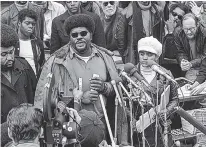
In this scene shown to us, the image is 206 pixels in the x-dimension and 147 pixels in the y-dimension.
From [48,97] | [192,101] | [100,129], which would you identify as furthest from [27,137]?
[192,101]

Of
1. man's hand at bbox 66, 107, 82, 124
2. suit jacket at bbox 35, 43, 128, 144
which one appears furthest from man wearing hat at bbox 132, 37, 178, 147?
man's hand at bbox 66, 107, 82, 124

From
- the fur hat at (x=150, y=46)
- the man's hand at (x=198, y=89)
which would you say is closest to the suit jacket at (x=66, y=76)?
the fur hat at (x=150, y=46)

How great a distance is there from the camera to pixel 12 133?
4.03 m

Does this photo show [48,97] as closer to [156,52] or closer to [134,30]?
[156,52]

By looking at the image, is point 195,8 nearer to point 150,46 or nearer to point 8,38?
point 150,46

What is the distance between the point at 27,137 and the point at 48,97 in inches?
28.8

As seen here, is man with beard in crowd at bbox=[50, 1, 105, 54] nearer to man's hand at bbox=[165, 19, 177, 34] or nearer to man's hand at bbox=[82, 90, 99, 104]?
man's hand at bbox=[82, 90, 99, 104]

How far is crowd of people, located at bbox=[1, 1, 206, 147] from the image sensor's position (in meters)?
5.32

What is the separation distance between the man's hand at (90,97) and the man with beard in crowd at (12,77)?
67 cm

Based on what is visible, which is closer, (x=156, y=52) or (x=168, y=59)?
(x=156, y=52)

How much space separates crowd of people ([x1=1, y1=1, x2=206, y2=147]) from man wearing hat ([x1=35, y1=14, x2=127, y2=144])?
1 centimetres

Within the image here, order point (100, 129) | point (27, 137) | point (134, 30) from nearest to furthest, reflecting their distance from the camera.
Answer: point (27, 137)
point (100, 129)
point (134, 30)

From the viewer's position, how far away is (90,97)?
6.33m

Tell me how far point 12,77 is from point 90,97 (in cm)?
94
